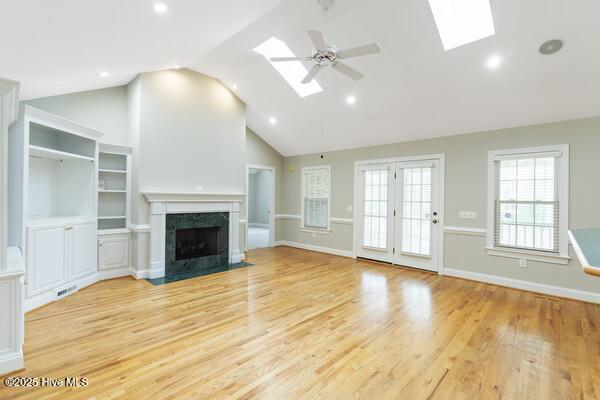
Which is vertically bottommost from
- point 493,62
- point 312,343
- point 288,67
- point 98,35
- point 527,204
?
point 312,343

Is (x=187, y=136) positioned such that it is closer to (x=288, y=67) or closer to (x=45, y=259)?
(x=288, y=67)

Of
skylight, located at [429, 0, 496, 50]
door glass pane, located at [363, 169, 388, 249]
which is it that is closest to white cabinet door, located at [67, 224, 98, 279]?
door glass pane, located at [363, 169, 388, 249]

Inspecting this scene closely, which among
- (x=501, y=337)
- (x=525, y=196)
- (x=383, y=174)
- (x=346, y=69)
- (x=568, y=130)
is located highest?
(x=346, y=69)

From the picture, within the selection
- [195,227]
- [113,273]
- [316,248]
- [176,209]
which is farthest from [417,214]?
[113,273]

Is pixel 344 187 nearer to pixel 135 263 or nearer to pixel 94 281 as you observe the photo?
pixel 135 263

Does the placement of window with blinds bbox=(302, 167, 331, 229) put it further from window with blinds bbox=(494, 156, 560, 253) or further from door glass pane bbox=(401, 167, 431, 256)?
window with blinds bbox=(494, 156, 560, 253)

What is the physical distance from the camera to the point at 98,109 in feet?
15.3

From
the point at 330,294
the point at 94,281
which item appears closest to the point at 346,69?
the point at 330,294

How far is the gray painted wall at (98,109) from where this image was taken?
4219mm

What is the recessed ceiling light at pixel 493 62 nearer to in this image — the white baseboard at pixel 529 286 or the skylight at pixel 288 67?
the skylight at pixel 288 67

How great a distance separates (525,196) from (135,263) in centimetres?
637

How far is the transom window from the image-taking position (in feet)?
13.2

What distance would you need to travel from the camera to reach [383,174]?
5.95 metres

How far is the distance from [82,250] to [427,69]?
217 inches
